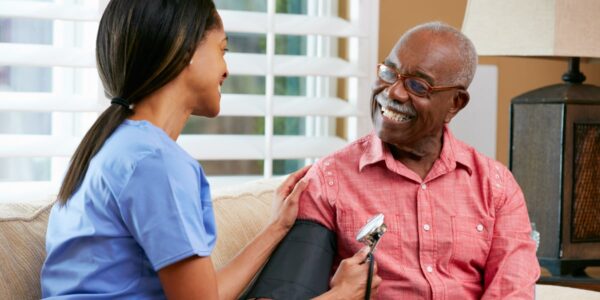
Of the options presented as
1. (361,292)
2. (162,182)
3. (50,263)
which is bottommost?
(361,292)

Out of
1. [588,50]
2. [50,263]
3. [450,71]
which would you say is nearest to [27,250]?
[50,263]

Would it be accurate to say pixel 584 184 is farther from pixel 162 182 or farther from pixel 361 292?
pixel 162 182

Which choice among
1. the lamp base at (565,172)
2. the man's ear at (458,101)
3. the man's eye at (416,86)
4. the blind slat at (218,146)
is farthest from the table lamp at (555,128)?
the man's eye at (416,86)

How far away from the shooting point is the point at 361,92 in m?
2.95

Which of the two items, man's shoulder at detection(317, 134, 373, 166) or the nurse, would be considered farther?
man's shoulder at detection(317, 134, 373, 166)

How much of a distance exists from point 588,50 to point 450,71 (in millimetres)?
838

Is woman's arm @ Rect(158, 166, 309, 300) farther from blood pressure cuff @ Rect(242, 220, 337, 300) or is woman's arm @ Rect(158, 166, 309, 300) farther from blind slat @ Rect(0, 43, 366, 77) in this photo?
blind slat @ Rect(0, 43, 366, 77)

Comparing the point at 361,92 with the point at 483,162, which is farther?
the point at 361,92

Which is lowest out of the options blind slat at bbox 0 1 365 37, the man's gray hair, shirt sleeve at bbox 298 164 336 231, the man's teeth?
shirt sleeve at bbox 298 164 336 231

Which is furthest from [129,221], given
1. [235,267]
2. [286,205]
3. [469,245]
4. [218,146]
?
[218,146]

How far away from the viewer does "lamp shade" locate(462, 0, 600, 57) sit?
267cm

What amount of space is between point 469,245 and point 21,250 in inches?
33.5

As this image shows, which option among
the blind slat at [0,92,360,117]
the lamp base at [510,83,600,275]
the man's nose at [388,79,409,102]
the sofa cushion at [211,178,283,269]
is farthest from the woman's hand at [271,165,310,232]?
the lamp base at [510,83,600,275]

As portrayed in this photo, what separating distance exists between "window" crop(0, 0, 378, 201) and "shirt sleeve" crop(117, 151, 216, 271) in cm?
108
